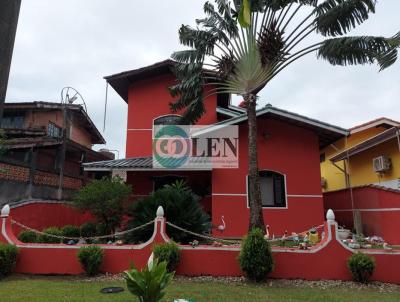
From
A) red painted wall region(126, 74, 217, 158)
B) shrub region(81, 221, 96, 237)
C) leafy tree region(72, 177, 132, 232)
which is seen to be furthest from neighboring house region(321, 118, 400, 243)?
shrub region(81, 221, 96, 237)

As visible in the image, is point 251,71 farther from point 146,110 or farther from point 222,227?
point 146,110

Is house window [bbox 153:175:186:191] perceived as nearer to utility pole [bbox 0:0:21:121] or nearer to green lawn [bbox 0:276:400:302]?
green lawn [bbox 0:276:400:302]

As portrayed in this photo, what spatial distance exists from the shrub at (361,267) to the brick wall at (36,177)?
37.9 feet

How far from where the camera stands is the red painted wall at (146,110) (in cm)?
1564

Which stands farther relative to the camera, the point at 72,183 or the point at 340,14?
the point at 72,183

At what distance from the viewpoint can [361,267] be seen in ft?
23.2

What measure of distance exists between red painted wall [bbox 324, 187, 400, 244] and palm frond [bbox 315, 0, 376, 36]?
18.2 ft

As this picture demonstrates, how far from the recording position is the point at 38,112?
61.5ft

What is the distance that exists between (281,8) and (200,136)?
18.2ft

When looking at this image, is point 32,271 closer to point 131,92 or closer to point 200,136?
point 200,136

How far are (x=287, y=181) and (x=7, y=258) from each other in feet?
32.0

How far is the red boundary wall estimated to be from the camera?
738 cm

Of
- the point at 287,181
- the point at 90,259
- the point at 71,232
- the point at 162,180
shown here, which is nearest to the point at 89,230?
the point at 71,232

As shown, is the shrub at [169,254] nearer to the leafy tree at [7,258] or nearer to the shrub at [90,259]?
the shrub at [90,259]
